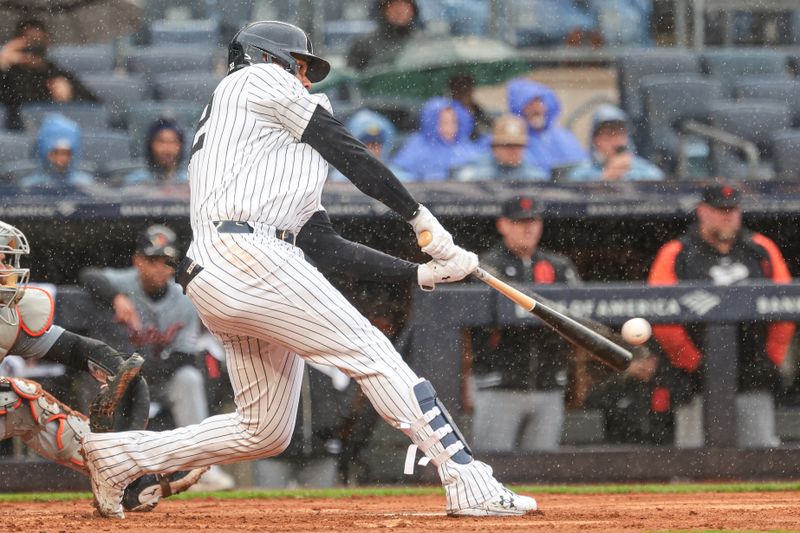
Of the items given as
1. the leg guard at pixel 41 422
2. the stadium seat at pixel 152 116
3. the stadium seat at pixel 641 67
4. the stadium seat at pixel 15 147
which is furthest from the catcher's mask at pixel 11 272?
the stadium seat at pixel 641 67

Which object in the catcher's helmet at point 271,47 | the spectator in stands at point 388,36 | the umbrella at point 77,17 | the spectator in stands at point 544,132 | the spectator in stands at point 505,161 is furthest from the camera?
the spectator in stands at point 388,36

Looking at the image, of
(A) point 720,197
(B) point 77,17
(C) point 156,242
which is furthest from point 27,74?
(A) point 720,197

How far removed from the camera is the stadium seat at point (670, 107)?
26.0ft

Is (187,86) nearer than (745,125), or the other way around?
(745,125)

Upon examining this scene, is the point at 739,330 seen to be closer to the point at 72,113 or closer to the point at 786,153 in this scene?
the point at 786,153

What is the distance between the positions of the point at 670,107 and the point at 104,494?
5.01 metres

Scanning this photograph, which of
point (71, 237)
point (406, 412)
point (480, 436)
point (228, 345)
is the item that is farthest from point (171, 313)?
point (406, 412)

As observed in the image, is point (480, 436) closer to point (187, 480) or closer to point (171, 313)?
point (171, 313)

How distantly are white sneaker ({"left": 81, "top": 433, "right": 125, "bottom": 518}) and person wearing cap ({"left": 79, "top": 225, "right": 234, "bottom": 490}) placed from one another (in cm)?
170

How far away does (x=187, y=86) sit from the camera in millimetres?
8414

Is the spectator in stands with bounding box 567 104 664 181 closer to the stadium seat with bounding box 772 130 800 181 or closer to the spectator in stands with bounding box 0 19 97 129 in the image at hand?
the stadium seat with bounding box 772 130 800 181

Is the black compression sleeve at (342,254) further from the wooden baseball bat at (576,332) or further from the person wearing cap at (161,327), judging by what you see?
the person wearing cap at (161,327)

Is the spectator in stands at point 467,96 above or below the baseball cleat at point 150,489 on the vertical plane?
above

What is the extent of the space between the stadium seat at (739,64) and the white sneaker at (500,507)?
17.9ft
